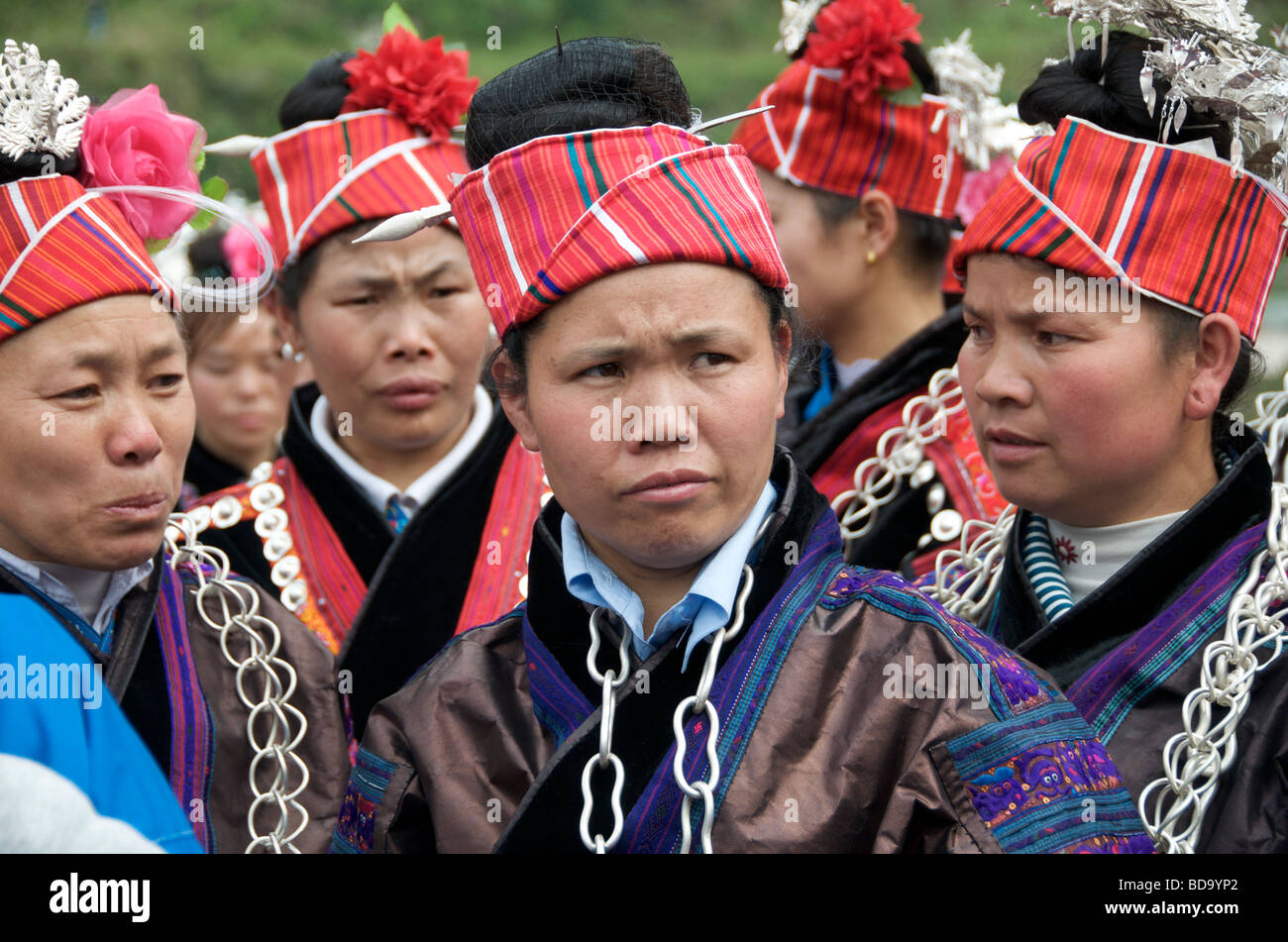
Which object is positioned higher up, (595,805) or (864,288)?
(864,288)

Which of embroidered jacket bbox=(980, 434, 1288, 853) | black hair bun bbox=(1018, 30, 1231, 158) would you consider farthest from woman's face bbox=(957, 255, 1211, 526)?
black hair bun bbox=(1018, 30, 1231, 158)

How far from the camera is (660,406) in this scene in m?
2.03

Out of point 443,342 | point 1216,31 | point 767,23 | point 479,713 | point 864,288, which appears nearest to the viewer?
point 479,713

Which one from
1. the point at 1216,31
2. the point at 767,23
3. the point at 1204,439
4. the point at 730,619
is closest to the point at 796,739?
the point at 730,619

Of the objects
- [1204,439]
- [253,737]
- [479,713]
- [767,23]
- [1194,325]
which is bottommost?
[253,737]

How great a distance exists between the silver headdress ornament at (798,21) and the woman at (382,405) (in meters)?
0.91

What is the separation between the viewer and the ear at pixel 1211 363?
8.32ft

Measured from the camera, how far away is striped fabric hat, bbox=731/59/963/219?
13.0ft

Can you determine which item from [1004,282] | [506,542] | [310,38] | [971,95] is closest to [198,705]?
[506,542]

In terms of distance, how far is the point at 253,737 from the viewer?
278 centimetres

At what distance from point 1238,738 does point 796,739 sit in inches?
30.4

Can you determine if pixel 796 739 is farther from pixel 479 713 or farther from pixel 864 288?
pixel 864 288

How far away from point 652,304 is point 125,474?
107 cm

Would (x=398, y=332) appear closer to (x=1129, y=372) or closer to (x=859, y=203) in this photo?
(x=859, y=203)
